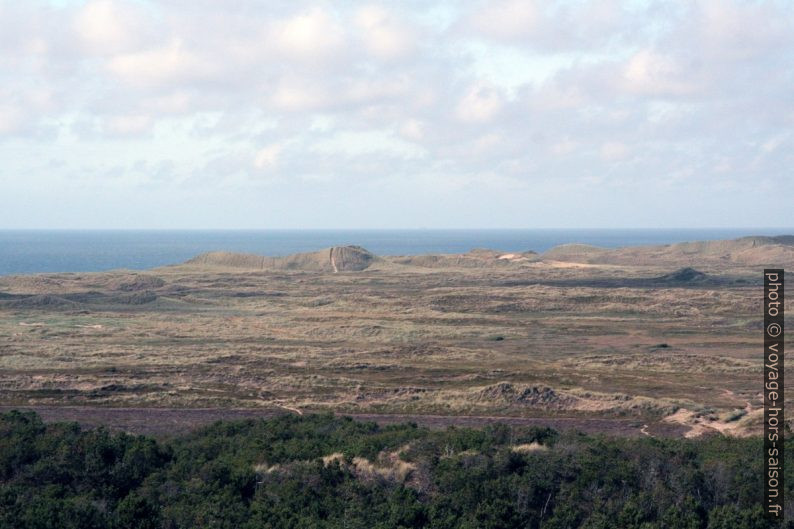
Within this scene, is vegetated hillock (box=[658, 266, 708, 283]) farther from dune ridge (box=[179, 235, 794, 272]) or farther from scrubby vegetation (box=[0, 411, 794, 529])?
scrubby vegetation (box=[0, 411, 794, 529])

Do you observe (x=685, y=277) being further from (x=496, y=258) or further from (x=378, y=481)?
(x=378, y=481)

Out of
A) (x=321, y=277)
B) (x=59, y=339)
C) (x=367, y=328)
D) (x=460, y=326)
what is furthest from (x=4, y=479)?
(x=321, y=277)

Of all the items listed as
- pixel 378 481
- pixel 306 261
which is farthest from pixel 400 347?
pixel 306 261

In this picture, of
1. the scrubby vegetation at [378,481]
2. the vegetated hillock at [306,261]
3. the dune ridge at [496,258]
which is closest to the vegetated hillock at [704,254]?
the dune ridge at [496,258]

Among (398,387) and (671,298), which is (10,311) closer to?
(398,387)

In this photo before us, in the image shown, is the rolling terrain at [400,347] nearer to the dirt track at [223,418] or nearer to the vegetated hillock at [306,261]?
the dirt track at [223,418]
